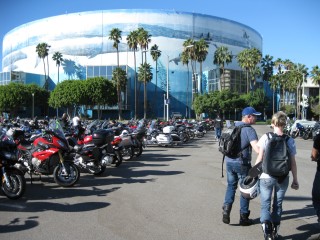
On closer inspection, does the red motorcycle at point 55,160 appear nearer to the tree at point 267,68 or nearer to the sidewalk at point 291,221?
the sidewalk at point 291,221

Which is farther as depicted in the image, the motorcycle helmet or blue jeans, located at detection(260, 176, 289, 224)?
the motorcycle helmet

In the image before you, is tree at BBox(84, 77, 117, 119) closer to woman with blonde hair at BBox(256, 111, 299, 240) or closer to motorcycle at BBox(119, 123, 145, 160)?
motorcycle at BBox(119, 123, 145, 160)

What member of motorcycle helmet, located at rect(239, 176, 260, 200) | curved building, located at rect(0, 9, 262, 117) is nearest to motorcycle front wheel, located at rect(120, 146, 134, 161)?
motorcycle helmet, located at rect(239, 176, 260, 200)

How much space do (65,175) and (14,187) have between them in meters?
1.34

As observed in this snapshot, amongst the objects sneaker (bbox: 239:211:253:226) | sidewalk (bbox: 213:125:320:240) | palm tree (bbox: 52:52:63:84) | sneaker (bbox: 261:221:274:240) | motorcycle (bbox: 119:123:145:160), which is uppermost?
palm tree (bbox: 52:52:63:84)

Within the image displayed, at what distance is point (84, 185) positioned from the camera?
8.18 m

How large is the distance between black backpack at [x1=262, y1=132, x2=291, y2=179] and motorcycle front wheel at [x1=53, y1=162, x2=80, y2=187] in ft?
16.2

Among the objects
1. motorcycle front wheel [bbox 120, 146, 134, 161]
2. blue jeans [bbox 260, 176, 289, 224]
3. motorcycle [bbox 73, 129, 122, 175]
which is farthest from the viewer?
motorcycle front wheel [bbox 120, 146, 134, 161]

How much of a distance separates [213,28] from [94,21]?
33.7m

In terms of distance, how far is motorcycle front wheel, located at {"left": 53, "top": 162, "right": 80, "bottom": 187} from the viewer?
784 centimetres

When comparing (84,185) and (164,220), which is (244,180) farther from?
(84,185)

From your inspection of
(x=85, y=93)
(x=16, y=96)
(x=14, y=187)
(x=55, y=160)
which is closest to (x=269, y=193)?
(x=14, y=187)

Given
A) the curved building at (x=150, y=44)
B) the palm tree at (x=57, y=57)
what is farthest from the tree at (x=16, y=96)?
the curved building at (x=150, y=44)

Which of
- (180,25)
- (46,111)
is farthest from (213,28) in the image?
(46,111)
